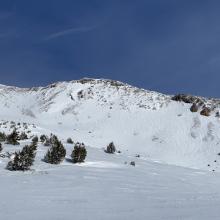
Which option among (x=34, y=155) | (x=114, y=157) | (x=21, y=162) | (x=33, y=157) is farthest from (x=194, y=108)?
(x=21, y=162)

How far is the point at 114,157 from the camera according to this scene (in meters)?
24.9

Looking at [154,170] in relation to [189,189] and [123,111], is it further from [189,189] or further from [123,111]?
[123,111]

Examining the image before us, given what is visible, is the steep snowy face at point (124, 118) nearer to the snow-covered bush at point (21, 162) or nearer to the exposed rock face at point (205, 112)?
the exposed rock face at point (205, 112)

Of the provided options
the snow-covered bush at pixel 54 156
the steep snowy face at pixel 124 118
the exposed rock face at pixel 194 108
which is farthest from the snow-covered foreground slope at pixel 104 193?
the exposed rock face at pixel 194 108

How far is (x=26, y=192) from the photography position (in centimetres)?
1263

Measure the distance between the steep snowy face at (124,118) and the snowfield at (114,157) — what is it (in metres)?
0.09

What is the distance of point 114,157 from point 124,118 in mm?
21512

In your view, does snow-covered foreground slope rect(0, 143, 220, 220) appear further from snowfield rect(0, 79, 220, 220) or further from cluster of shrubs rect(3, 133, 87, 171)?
cluster of shrubs rect(3, 133, 87, 171)

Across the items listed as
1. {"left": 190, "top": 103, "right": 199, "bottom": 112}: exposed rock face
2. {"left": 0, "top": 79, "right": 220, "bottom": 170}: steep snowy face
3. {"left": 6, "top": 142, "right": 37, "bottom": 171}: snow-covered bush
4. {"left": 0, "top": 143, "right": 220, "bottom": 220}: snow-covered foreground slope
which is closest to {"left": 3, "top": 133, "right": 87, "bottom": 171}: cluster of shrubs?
{"left": 6, "top": 142, "right": 37, "bottom": 171}: snow-covered bush

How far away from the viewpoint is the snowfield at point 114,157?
1051 centimetres

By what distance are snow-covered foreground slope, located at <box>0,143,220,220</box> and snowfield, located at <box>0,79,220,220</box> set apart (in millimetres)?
22

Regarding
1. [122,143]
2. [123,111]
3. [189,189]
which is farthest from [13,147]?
[123,111]

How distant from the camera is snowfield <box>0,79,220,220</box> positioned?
1051cm

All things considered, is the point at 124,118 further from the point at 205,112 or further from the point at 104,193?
the point at 104,193
